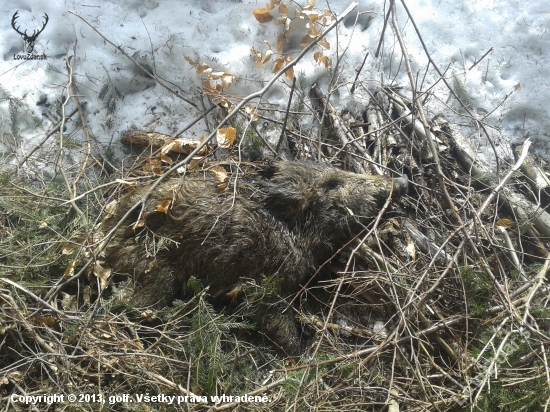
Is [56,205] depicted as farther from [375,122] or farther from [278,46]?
[375,122]

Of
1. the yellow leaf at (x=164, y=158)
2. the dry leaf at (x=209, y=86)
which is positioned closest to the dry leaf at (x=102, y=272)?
the yellow leaf at (x=164, y=158)

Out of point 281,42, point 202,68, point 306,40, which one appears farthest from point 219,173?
point 306,40

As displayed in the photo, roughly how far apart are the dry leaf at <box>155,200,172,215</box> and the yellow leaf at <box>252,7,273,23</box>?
207cm

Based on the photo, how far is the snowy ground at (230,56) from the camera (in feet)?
15.3

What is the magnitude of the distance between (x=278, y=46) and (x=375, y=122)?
1130 millimetres

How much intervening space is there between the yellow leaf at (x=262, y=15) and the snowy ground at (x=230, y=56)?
0.11m

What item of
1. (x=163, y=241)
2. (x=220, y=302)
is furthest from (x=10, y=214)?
(x=220, y=302)

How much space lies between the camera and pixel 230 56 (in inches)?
190

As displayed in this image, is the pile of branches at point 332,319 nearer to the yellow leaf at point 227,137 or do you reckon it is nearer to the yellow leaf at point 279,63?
the yellow leaf at point 227,137

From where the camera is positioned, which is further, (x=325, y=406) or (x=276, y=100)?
(x=276, y=100)

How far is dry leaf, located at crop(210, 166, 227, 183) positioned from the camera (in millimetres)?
3949

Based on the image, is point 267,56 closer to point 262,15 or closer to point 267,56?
point 267,56

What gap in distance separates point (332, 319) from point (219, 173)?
1390 millimetres

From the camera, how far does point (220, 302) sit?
391 centimetres
